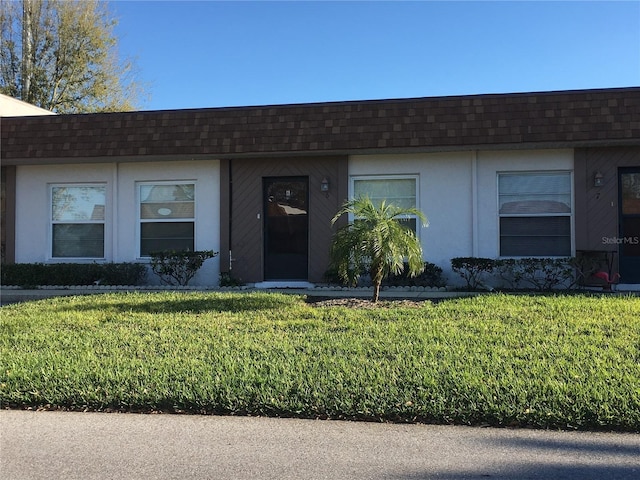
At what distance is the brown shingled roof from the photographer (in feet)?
34.5

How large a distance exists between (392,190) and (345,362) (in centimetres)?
712

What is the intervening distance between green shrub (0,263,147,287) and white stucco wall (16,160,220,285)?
55 cm

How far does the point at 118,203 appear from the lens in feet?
42.6

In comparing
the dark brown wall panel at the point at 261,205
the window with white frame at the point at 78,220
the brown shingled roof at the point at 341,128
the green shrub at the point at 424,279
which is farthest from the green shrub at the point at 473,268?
the window with white frame at the point at 78,220

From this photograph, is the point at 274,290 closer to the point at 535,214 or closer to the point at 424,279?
the point at 424,279

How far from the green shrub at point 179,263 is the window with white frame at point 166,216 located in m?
0.74

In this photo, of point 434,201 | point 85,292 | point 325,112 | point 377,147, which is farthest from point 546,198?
point 85,292

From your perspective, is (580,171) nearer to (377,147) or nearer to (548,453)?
(377,147)

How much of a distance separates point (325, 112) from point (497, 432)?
8.43 m

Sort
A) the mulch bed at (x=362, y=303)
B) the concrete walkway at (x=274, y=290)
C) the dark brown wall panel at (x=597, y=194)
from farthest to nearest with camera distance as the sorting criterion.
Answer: the dark brown wall panel at (x=597, y=194), the concrete walkway at (x=274, y=290), the mulch bed at (x=362, y=303)

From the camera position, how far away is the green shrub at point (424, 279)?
11430 mm

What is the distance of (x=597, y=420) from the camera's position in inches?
170

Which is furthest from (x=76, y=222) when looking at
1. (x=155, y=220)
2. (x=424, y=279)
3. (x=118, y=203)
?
(x=424, y=279)

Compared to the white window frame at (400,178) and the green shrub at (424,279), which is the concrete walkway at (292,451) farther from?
the white window frame at (400,178)
